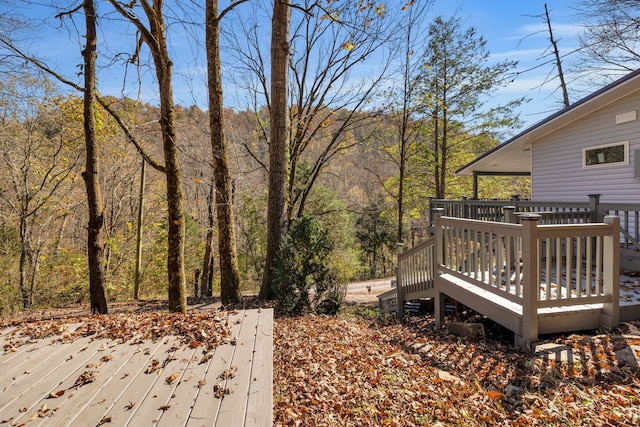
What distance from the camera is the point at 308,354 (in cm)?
370

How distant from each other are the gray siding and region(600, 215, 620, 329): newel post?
4666 mm

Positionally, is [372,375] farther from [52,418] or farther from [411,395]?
[52,418]

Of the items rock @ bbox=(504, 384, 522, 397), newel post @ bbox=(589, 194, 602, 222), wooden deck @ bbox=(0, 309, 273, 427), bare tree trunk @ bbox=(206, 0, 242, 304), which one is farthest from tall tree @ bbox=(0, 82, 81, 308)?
newel post @ bbox=(589, 194, 602, 222)

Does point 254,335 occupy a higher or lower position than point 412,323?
higher

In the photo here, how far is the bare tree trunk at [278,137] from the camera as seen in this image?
23.1 ft

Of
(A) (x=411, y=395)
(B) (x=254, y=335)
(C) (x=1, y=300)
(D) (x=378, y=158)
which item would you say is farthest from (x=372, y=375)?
(D) (x=378, y=158)

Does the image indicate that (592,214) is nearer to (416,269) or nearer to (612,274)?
(612,274)

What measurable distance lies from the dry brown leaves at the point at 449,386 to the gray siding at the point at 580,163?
5.62m

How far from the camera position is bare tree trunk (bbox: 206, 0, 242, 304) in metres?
6.69

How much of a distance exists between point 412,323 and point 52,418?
18.9 feet

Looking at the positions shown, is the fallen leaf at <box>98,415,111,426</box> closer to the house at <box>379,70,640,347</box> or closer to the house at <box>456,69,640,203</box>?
the house at <box>379,70,640,347</box>

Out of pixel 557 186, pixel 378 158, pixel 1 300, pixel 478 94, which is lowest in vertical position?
pixel 1 300

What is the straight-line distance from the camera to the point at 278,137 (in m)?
7.19

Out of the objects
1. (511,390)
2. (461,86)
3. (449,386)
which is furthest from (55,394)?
(461,86)
